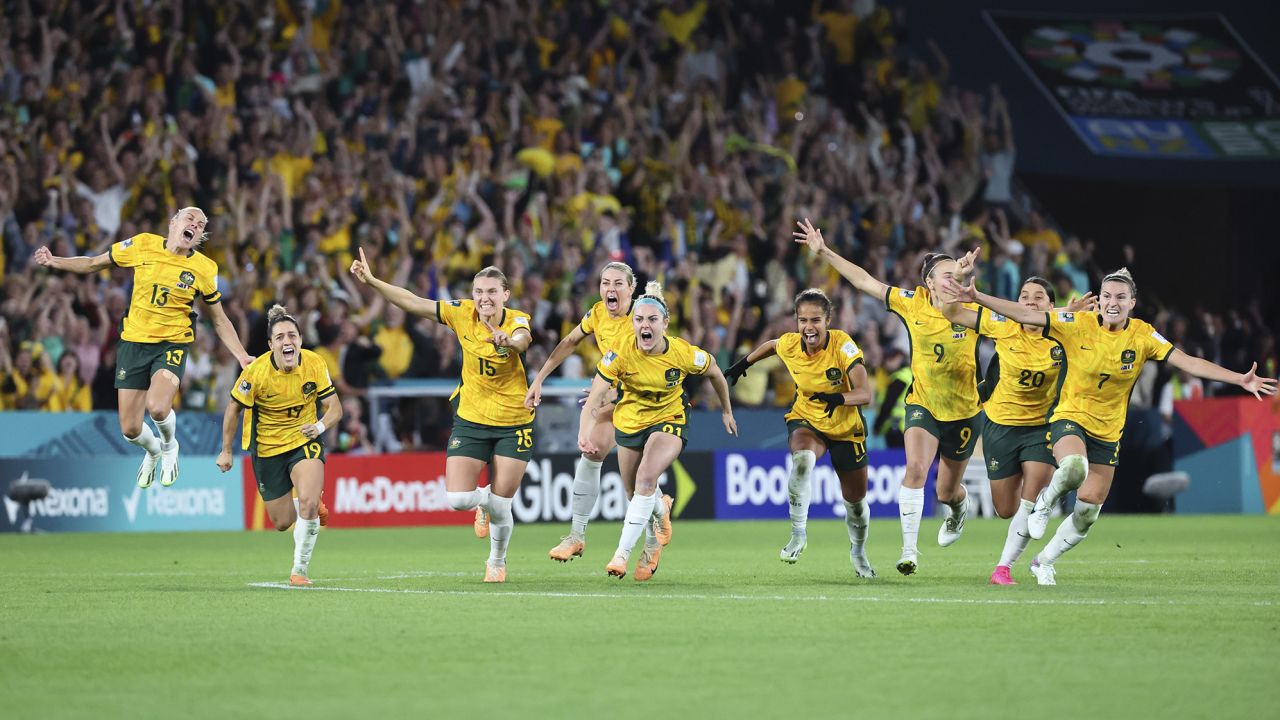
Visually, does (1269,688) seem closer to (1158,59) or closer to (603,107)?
(603,107)

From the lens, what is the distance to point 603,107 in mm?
29375

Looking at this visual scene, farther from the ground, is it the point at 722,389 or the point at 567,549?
the point at 722,389

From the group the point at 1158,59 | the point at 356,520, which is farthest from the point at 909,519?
the point at 1158,59

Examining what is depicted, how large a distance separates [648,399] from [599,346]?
153 centimetres

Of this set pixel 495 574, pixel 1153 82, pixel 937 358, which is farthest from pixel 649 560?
pixel 1153 82

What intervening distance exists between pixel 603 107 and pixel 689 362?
52.8 ft

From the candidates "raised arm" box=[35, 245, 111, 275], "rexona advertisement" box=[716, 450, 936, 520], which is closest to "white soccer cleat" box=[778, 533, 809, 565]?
"raised arm" box=[35, 245, 111, 275]

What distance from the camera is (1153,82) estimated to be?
34.2 metres

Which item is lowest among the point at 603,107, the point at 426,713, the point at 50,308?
the point at 426,713

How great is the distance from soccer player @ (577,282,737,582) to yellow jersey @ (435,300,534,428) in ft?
1.97

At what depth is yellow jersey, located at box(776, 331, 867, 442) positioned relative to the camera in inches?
571

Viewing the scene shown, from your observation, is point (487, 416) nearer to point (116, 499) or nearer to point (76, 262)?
point (76, 262)

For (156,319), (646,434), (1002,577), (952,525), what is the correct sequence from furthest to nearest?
1. (952,525)
2. (156,319)
3. (646,434)
4. (1002,577)

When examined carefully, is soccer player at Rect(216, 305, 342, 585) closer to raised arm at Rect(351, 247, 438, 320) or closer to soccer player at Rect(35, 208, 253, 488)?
raised arm at Rect(351, 247, 438, 320)
